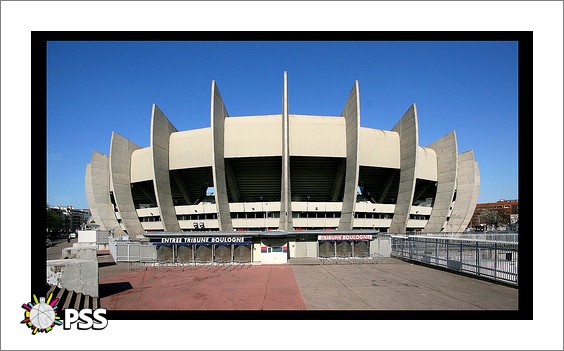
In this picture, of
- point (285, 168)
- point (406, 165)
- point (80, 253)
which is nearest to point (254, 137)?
point (285, 168)

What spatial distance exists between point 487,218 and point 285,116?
84.0 meters

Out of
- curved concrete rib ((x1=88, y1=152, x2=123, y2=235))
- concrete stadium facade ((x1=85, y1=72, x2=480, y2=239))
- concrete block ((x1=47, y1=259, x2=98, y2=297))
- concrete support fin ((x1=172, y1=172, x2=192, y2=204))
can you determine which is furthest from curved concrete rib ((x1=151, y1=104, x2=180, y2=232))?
concrete block ((x1=47, y1=259, x2=98, y2=297))

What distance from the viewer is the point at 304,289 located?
10.7 metres

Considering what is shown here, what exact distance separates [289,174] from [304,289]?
1911 centimetres

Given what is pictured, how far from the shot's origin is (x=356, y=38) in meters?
6.90

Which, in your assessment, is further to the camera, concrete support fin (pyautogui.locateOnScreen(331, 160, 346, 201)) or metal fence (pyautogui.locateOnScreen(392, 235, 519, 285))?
concrete support fin (pyautogui.locateOnScreen(331, 160, 346, 201))

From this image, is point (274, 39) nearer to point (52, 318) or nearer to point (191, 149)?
point (52, 318)

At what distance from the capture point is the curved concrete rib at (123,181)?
117 feet

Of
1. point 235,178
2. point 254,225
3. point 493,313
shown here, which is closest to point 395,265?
point 493,313

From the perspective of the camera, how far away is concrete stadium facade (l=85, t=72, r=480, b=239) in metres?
30.3

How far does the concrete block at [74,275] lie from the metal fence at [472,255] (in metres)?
13.7

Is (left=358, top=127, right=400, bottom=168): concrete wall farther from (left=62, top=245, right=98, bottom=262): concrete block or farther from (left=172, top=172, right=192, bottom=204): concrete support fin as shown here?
(left=62, top=245, right=98, bottom=262): concrete block

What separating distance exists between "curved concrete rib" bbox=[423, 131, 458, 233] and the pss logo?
36.7m

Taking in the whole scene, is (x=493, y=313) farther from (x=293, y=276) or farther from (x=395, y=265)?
(x=395, y=265)
